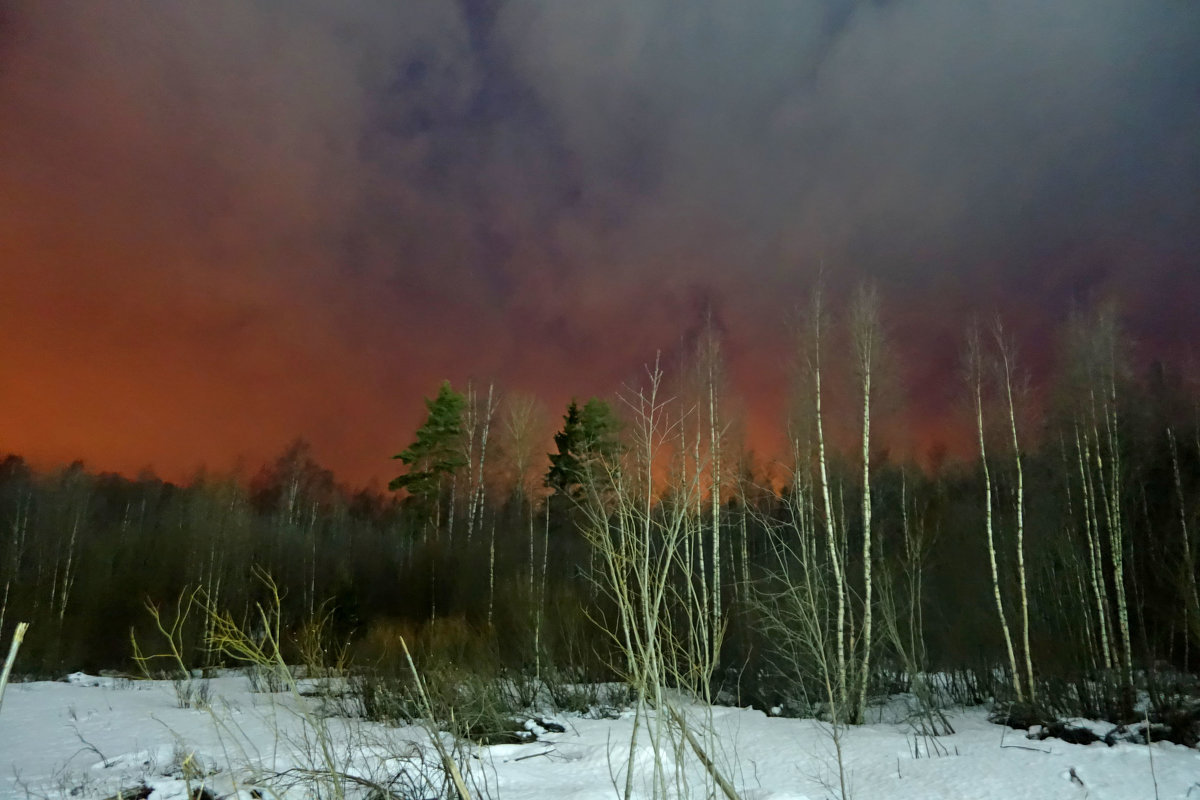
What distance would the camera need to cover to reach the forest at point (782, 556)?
1377 cm

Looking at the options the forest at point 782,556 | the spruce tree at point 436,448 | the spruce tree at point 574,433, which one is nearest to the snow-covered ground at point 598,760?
the forest at point 782,556

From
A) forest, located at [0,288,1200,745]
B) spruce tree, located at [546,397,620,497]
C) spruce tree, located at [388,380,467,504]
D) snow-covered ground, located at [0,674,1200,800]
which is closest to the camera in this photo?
snow-covered ground, located at [0,674,1200,800]

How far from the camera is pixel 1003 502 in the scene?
86.1 feet

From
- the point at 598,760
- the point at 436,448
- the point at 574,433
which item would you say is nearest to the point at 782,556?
the point at 598,760

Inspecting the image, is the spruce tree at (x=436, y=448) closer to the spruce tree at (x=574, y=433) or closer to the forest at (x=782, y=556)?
the forest at (x=782, y=556)

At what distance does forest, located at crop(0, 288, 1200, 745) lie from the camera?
13.8 meters

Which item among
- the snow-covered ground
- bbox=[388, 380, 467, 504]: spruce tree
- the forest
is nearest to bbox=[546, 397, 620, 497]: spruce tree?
the forest

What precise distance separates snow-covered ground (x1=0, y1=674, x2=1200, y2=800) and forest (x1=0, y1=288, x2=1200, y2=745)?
1.14m

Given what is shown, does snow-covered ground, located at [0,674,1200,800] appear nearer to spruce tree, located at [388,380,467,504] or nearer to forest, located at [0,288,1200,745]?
forest, located at [0,288,1200,745]

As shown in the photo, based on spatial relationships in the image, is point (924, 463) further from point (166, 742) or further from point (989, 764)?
point (166, 742)

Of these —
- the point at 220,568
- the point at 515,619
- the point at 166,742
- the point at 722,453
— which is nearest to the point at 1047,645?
the point at 722,453

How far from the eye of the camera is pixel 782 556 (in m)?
17.4

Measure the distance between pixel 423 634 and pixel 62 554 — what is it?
2207cm

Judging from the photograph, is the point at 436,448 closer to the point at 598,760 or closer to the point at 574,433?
the point at 574,433
